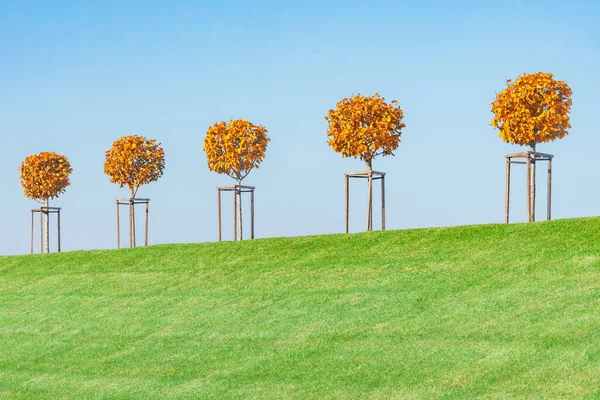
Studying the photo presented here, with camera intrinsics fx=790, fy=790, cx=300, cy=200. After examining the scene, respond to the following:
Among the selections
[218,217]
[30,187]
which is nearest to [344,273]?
[218,217]

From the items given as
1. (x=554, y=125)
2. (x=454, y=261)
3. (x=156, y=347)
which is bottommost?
(x=156, y=347)

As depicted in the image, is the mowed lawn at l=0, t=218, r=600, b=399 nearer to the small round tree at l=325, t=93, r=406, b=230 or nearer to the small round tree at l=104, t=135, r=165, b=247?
the small round tree at l=325, t=93, r=406, b=230

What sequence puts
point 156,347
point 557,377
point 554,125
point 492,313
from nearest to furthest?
1. point 557,377
2. point 492,313
3. point 156,347
4. point 554,125

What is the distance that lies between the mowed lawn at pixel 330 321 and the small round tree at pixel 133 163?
35.1ft

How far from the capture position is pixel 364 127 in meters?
27.1

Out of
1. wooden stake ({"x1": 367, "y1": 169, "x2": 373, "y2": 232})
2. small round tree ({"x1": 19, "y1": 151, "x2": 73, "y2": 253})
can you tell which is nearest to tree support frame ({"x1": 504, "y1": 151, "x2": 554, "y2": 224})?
wooden stake ({"x1": 367, "y1": 169, "x2": 373, "y2": 232})

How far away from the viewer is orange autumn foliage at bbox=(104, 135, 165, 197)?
112ft

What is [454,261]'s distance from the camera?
59.1 feet

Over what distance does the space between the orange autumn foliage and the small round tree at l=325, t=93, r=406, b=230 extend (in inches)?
396

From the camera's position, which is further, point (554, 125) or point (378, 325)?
point (554, 125)

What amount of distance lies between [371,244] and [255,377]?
9260mm

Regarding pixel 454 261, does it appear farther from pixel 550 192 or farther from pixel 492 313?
pixel 550 192

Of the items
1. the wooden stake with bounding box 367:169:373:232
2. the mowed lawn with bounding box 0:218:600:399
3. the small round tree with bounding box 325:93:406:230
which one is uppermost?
the small round tree with bounding box 325:93:406:230

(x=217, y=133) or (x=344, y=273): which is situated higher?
(x=217, y=133)
